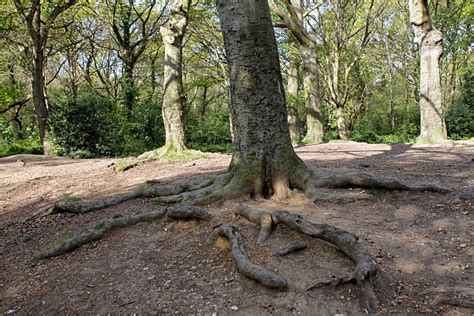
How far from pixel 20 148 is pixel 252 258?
21.3 metres

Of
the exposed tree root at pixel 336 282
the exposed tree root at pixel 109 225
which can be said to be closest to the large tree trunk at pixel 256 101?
the exposed tree root at pixel 109 225

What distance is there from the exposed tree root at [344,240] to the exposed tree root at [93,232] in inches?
54.9

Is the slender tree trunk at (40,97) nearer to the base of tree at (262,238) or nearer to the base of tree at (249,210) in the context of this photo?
the base of tree at (249,210)

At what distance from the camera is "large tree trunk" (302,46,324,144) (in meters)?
14.9

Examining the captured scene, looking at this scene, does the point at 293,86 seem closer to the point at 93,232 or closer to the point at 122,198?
the point at 122,198

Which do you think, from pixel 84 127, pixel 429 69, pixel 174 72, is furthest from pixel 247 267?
pixel 84 127

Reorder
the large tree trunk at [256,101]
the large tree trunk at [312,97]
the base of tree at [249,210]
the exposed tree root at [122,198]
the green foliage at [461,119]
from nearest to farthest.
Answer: the base of tree at [249,210] → the large tree trunk at [256,101] → the exposed tree root at [122,198] → the large tree trunk at [312,97] → the green foliage at [461,119]

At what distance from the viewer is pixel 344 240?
322 cm

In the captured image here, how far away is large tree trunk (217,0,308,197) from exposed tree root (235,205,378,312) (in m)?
0.73

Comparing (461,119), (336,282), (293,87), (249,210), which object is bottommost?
(336,282)

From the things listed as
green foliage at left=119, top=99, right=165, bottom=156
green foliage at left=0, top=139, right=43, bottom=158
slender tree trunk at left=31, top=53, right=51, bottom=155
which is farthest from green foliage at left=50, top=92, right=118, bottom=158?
green foliage at left=0, top=139, right=43, bottom=158

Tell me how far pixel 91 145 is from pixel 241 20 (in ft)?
45.0

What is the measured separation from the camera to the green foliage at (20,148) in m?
19.6

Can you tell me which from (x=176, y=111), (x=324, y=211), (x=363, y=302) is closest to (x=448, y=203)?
(x=324, y=211)
